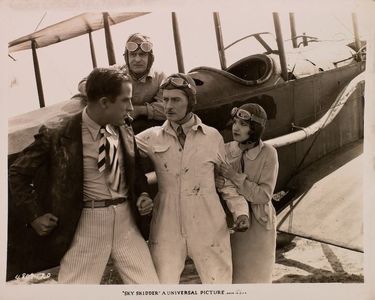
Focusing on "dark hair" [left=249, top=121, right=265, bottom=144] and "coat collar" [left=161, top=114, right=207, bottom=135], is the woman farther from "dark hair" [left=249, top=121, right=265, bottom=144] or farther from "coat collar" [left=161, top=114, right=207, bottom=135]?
"coat collar" [left=161, top=114, right=207, bottom=135]

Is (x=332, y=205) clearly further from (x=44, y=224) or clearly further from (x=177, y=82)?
(x=44, y=224)

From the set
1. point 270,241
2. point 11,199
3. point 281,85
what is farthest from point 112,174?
point 281,85

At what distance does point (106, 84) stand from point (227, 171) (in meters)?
0.61

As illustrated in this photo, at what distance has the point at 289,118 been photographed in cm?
240

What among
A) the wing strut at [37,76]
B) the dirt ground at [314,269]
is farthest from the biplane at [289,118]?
the dirt ground at [314,269]

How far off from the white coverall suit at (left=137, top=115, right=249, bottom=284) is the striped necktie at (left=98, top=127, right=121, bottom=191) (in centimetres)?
13

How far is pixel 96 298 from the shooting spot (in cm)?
199

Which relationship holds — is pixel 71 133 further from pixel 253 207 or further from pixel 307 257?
pixel 307 257

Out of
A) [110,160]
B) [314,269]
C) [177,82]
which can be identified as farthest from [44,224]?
[314,269]

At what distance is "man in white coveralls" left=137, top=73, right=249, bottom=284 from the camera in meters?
1.83

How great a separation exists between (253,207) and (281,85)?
788 mm

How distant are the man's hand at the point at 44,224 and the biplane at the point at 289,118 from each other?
6cm

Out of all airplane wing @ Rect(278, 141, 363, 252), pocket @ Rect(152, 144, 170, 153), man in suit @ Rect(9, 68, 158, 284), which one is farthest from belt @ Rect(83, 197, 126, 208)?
airplane wing @ Rect(278, 141, 363, 252)

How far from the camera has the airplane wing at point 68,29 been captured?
2096 millimetres
